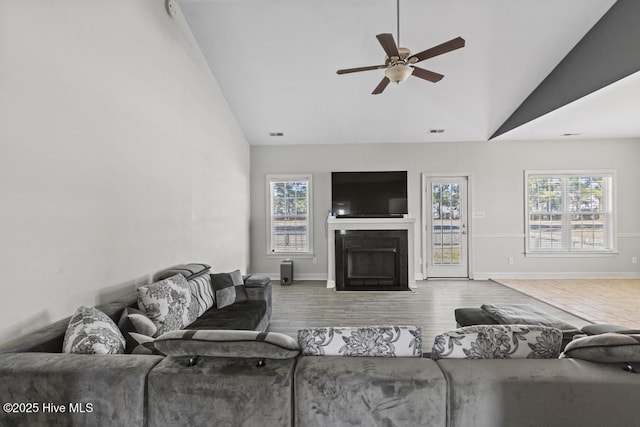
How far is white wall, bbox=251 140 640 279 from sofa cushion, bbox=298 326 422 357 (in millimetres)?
4973

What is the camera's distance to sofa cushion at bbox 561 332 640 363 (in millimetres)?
1194

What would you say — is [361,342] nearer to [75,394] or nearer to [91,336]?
[75,394]

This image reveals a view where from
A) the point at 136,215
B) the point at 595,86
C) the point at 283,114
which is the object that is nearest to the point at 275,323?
the point at 136,215

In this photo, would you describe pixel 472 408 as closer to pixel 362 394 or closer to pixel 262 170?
pixel 362 394

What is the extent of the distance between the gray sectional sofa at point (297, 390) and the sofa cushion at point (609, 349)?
0.11 feet

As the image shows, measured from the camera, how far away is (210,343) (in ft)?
4.12

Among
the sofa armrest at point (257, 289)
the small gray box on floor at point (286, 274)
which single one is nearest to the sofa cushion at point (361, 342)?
the sofa armrest at point (257, 289)

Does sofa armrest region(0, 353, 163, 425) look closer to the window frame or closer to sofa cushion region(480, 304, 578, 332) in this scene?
sofa cushion region(480, 304, 578, 332)

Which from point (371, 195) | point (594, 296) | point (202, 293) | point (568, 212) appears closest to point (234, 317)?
point (202, 293)

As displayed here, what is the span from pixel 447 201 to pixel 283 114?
12.2ft

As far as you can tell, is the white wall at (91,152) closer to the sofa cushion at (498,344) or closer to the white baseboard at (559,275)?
the sofa cushion at (498,344)

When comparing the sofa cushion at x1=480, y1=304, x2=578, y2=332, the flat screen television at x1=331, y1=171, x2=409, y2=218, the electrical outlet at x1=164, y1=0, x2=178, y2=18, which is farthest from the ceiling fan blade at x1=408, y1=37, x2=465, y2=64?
the flat screen television at x1=331, y1=171, x2=409, y2=218

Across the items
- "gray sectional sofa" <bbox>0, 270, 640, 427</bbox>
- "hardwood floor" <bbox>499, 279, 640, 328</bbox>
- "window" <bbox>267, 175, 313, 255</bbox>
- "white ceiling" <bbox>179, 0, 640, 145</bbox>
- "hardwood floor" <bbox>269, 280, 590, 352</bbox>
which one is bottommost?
"hardwood floor" <bbox>269, 280, 590, 352</bbox>

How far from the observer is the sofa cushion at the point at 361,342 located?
4.35 ft
